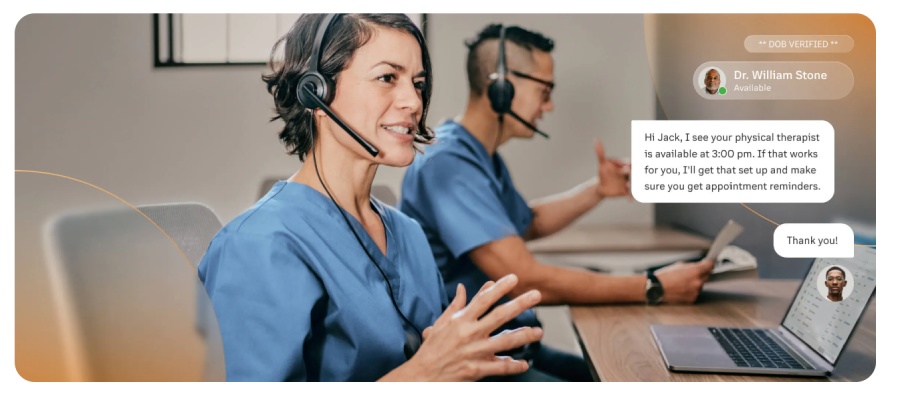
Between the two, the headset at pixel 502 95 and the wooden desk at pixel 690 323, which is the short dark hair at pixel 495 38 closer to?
the headset at pixel 502 95

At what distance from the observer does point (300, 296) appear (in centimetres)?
105

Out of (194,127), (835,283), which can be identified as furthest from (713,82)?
(194,127)

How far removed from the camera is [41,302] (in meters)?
1.23

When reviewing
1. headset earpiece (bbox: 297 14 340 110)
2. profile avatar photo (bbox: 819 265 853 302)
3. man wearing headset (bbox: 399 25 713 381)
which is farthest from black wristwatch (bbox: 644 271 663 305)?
headset earpiece (bbox: 297 14 340 110)

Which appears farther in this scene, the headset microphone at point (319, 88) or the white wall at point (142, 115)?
the white wall at point (142, 115)

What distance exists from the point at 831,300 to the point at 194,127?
1088mm

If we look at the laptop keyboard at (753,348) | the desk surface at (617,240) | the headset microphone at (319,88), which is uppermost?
the headset microphone at (319,88)

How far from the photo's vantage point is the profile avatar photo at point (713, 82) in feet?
4.24

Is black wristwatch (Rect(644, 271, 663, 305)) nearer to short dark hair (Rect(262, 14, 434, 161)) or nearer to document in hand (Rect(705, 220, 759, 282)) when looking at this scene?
document in hand (Rect(705, 220, 759, 282))

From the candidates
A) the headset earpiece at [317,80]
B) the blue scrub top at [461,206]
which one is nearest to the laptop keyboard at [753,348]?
the blue scrub top at [461,206]

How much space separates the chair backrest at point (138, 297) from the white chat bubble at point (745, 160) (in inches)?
29.9

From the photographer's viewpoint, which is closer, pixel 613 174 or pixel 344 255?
pixel 344 255

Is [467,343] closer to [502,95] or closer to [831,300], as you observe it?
[502,95]

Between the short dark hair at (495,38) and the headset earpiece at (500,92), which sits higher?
the short dark hair at (495,38)
